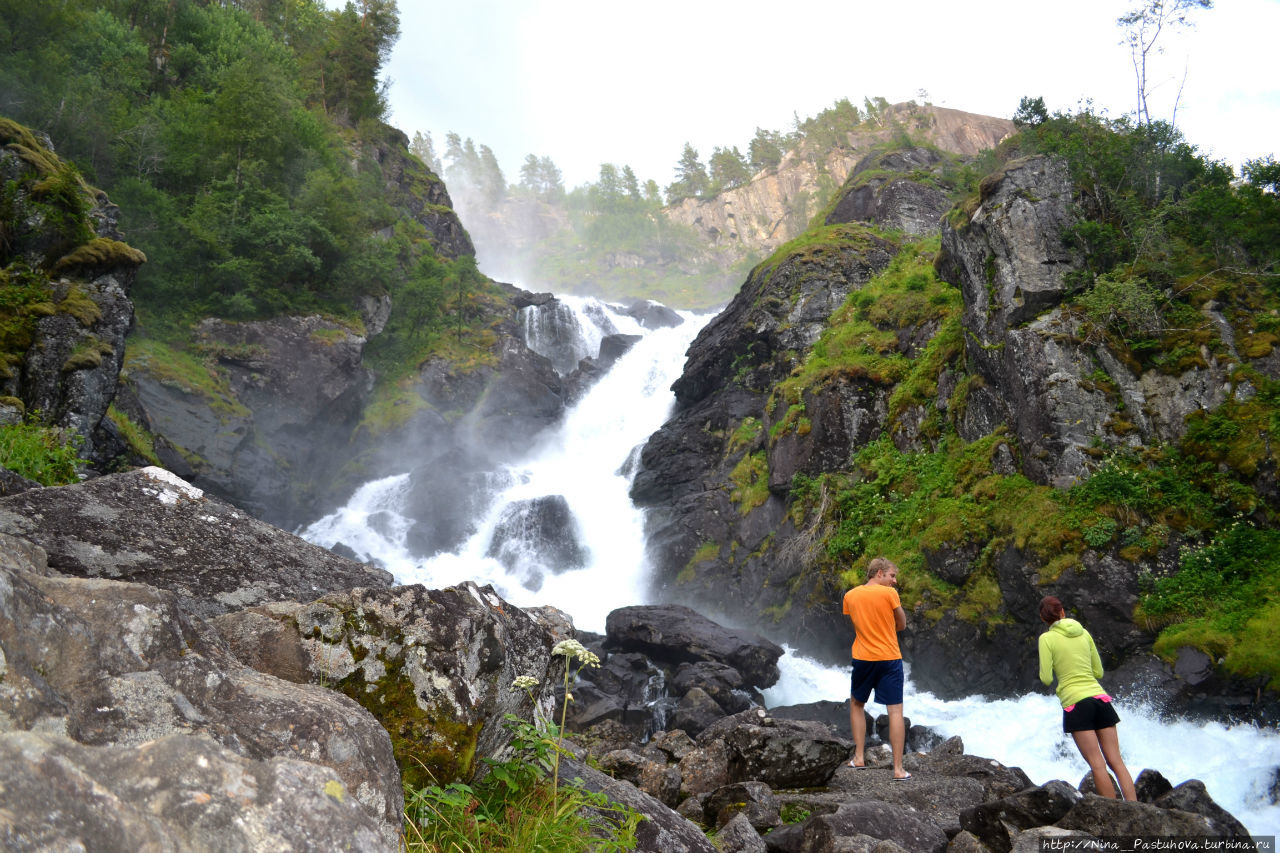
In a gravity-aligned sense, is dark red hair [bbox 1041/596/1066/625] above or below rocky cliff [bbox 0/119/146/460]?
below

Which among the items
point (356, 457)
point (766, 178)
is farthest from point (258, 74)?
point (766, 178)

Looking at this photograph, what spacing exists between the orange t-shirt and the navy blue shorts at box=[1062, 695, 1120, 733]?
152cm

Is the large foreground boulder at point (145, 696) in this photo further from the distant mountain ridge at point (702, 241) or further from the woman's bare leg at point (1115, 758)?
the distant mountain ridge at point (702, 241)

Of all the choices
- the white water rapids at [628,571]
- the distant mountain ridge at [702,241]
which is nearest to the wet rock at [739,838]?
the white water rapids at [628,571]

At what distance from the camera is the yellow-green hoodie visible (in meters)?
5.72

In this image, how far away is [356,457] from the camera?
94.1 feet

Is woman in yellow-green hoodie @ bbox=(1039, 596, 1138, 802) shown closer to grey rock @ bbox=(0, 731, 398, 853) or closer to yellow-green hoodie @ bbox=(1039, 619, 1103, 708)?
yellow-green hoodie @ bbox=(1039, 619, 1103, 708)

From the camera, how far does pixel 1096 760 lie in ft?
18.1

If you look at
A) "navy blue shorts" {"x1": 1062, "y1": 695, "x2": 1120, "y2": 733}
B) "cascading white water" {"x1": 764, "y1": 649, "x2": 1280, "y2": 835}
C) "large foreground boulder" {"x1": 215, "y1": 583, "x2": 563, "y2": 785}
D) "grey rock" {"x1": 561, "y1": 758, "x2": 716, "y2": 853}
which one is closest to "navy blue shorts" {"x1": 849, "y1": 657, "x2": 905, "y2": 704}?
"navy blue shorts" {"x1": 1062, "y1": 695, "x2": 1120, "y2": 733}

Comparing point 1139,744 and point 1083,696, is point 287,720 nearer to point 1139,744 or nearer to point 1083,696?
point 1083,696

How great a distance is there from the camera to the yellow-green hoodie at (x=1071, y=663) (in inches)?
225

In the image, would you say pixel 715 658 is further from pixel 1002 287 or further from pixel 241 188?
pixel 241 188

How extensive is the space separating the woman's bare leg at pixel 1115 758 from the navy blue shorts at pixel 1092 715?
A: 0.06 meters

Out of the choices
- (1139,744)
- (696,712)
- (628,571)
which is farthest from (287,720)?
(628,571)
